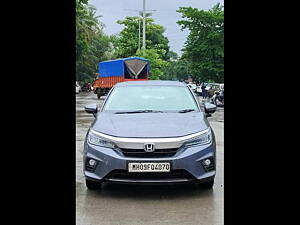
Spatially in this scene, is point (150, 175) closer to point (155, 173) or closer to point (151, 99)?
point (155, 173)

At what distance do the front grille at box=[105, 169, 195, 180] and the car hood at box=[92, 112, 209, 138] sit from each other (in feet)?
1.44

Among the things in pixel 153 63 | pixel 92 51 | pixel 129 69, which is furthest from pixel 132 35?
pixel 129 69

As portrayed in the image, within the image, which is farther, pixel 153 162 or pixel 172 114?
pixel 172 114

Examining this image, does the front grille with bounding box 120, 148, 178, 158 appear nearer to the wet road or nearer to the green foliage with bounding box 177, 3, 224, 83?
the wet road

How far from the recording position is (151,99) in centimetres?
663

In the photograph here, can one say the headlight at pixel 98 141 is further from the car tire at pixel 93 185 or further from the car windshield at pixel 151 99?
the car windshield at pixel 151 99

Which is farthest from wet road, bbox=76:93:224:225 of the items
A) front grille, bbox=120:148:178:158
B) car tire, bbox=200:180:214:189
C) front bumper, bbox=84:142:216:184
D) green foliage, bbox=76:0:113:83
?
green foliage, bbox=76:0:113:83

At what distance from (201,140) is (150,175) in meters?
0.79

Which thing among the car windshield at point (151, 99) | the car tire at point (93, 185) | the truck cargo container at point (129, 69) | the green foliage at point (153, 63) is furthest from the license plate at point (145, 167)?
the green foliage at point (153, 63)
